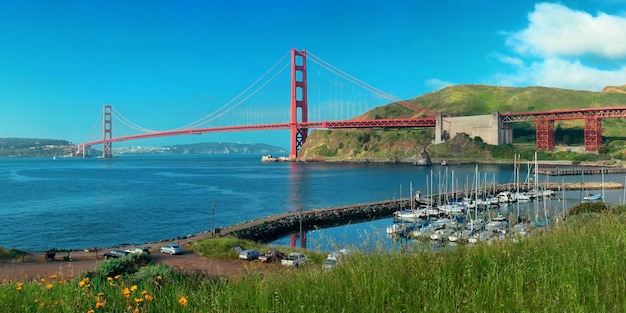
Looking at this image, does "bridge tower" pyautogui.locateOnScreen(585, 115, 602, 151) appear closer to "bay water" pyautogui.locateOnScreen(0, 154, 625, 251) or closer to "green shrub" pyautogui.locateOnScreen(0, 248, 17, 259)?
"bay water" pyautogui.locateOnScreen(0, 154, 625, 251)

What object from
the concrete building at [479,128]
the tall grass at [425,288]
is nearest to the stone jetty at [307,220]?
the tall grass at [425,288]

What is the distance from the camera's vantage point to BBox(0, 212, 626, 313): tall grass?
343 centimetres

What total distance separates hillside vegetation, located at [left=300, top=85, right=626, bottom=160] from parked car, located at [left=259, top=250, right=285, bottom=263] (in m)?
86.8

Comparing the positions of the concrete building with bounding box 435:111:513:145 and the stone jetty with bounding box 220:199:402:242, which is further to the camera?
the concrete building with bounding box 435:111:513:145

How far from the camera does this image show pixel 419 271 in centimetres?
429

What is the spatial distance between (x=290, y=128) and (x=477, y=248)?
109m

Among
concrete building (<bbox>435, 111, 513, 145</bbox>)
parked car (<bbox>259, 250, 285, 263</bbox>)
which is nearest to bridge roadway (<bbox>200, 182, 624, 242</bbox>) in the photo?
parked car (<bbox>259, 250, 285, 263</bbox>)

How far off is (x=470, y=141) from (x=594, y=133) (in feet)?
82.3

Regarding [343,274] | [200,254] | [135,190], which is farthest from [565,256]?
[135,190]

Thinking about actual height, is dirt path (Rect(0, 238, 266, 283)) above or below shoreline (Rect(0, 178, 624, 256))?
above

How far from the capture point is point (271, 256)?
750 inches

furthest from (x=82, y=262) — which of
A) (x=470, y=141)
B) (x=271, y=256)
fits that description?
(x=470, y=141)

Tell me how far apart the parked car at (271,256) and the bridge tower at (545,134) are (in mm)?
91017

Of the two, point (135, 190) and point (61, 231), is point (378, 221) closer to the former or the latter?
point (61, 231)
